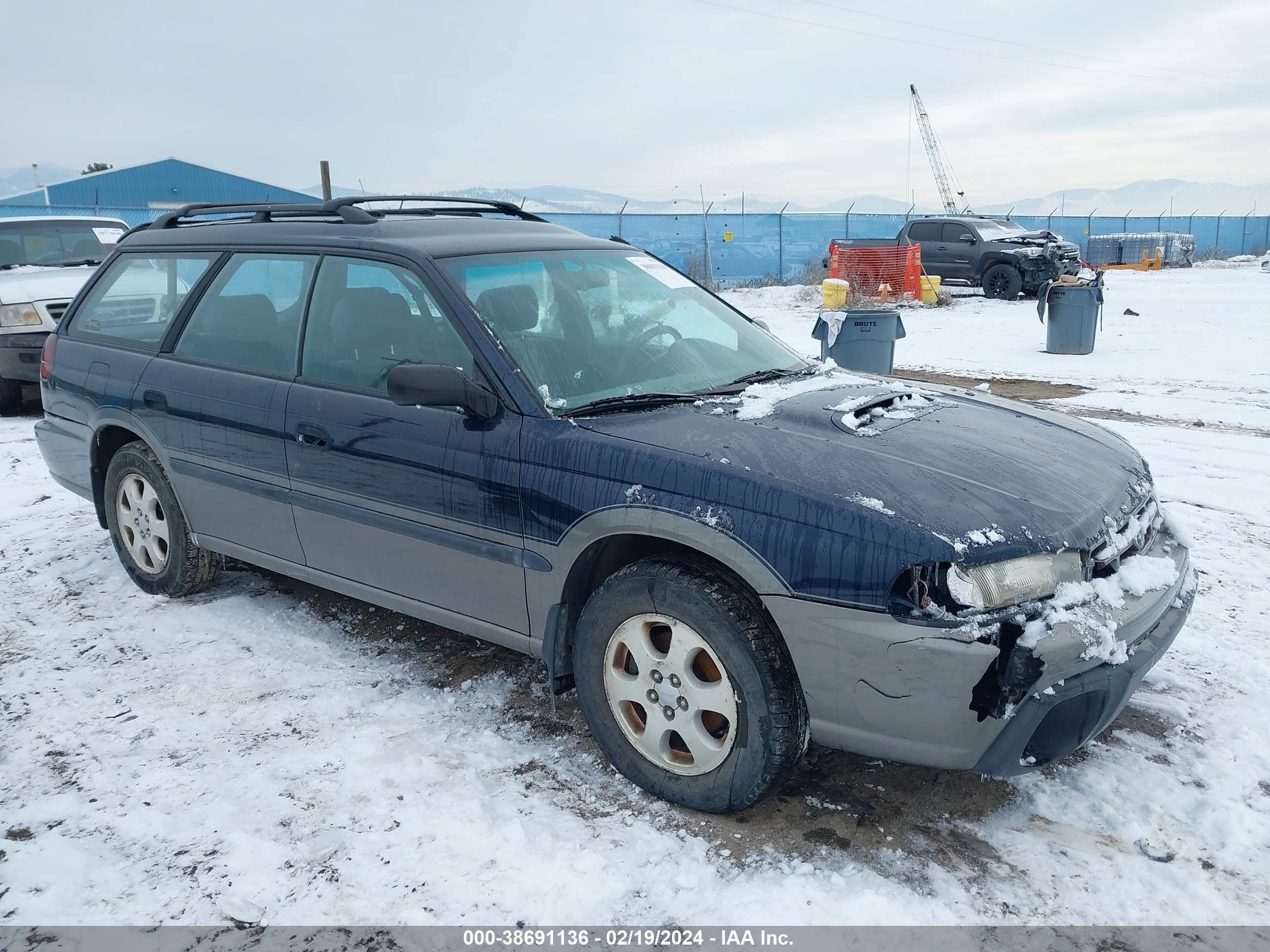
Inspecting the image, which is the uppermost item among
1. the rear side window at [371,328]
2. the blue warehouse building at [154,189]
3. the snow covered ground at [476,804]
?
the blue warehouse building at [154,189]

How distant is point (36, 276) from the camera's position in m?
9.47

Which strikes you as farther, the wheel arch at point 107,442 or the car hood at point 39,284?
the car hood at point 39,284

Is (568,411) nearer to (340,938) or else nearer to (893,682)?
(893,682)

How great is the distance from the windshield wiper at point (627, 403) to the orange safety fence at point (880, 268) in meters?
16.9

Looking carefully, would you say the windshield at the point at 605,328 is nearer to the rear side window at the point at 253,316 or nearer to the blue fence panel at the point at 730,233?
the rear side window at the point at 253,316

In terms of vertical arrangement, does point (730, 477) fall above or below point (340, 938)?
above

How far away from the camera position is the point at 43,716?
3.50 m

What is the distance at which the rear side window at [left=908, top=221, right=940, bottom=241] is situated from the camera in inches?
821

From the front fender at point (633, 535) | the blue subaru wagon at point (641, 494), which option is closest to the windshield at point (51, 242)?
the blue subaru wagon at point (641, 494)

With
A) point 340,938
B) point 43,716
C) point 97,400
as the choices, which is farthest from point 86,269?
point 340,938

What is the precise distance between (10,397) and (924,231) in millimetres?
17939

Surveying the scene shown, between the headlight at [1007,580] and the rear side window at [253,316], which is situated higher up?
the rear side window at [253,316]

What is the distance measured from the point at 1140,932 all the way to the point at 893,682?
2.75ft

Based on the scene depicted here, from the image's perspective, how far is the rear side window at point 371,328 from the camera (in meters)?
3.30
